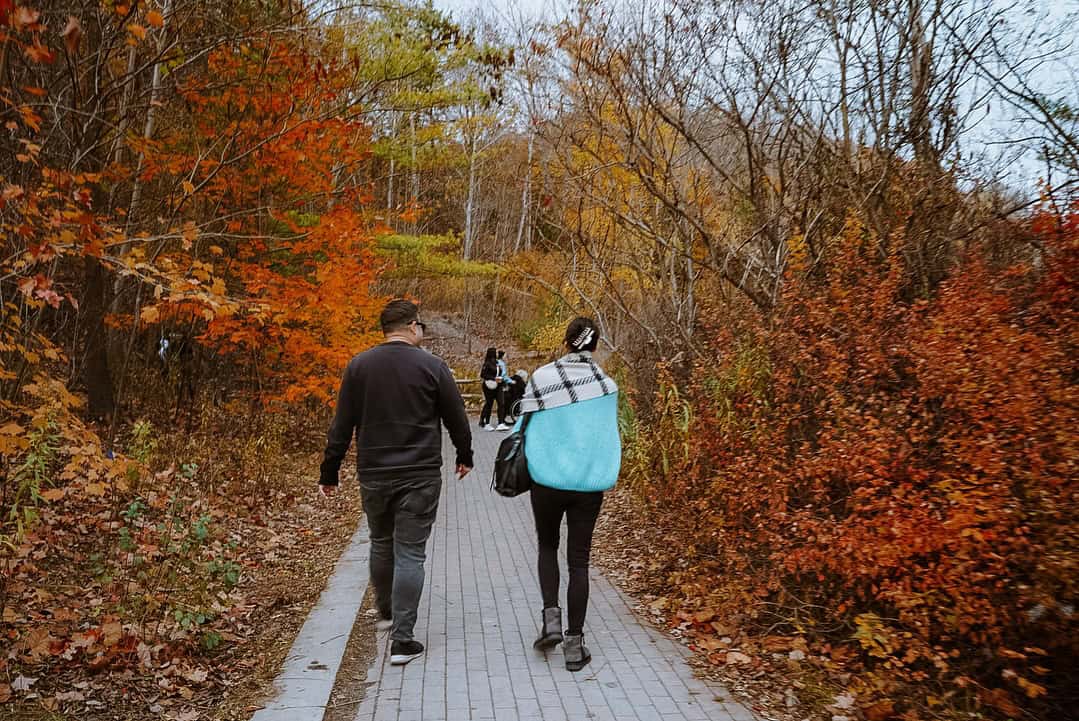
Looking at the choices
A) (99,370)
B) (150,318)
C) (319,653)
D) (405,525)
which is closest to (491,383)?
(99,370)

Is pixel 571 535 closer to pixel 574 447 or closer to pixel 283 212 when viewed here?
pixel 574 447

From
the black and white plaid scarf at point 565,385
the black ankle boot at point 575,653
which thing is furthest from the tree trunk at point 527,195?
the black ankle boot at point 575,653

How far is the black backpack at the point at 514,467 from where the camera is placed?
191 inches

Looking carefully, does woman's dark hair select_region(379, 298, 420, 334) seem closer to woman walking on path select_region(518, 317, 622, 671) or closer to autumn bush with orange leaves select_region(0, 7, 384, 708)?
woman walking on path select_region(518, 317, 622, 671)

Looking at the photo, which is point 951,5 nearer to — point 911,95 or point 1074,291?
point 911,95

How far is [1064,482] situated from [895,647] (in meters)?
1.23

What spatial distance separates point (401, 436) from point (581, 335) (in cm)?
125

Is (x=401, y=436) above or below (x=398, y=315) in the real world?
below

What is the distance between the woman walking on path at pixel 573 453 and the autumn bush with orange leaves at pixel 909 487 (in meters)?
1.08

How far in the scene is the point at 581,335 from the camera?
16.0ft

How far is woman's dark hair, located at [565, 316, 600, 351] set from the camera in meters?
4.88

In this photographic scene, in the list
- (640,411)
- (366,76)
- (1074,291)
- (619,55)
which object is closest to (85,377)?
(366,76)

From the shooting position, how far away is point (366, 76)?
45.9 feet

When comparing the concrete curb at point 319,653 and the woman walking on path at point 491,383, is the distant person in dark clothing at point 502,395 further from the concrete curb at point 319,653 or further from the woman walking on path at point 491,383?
the concrete curb at point 319,653
